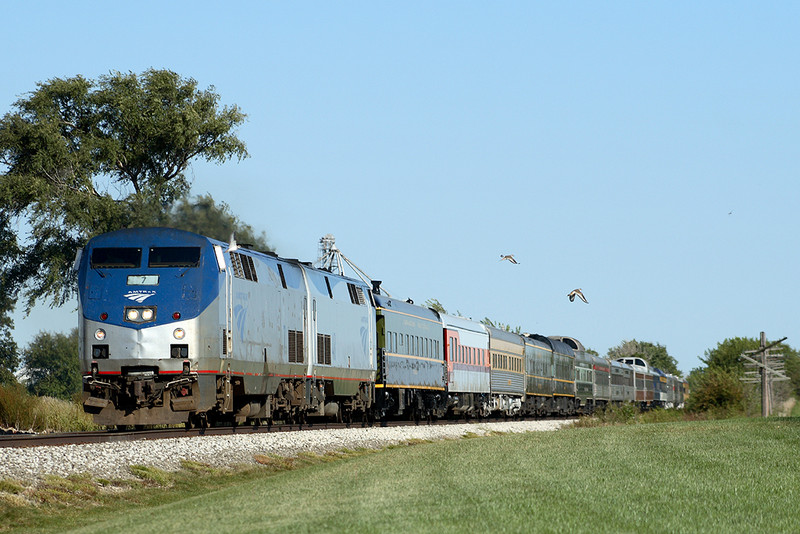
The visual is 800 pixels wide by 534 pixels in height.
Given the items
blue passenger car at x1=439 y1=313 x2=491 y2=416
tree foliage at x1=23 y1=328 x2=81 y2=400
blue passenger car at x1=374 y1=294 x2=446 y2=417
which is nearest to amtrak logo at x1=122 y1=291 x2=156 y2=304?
blue passenger car at x1=374 y1=294 x2=446 y2=417

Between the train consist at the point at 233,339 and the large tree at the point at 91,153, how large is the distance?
601 inches

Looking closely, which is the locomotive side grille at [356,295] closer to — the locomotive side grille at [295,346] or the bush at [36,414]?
the locomotive side grille at [295,346]

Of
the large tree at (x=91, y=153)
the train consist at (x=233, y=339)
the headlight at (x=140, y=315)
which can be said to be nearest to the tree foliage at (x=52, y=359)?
the large tree at (x=91, y=153)

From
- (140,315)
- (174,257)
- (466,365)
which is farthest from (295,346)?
(466,365)

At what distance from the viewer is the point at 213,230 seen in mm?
39344

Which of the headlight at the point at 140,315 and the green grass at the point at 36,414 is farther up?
the headlight at the point at 140,315

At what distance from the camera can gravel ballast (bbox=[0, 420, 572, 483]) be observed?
1814 cm

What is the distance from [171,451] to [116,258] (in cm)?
483

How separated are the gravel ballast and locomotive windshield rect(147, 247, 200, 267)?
12.1 feet

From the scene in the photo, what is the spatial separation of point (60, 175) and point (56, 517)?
39909 millimetres

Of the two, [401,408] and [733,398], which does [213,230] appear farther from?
[733,398]

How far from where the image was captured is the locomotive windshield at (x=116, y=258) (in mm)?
24312

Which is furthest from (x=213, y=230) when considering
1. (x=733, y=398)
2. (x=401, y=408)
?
(x=733, y=398)

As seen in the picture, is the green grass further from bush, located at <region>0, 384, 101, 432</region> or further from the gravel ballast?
the gravel ballast
